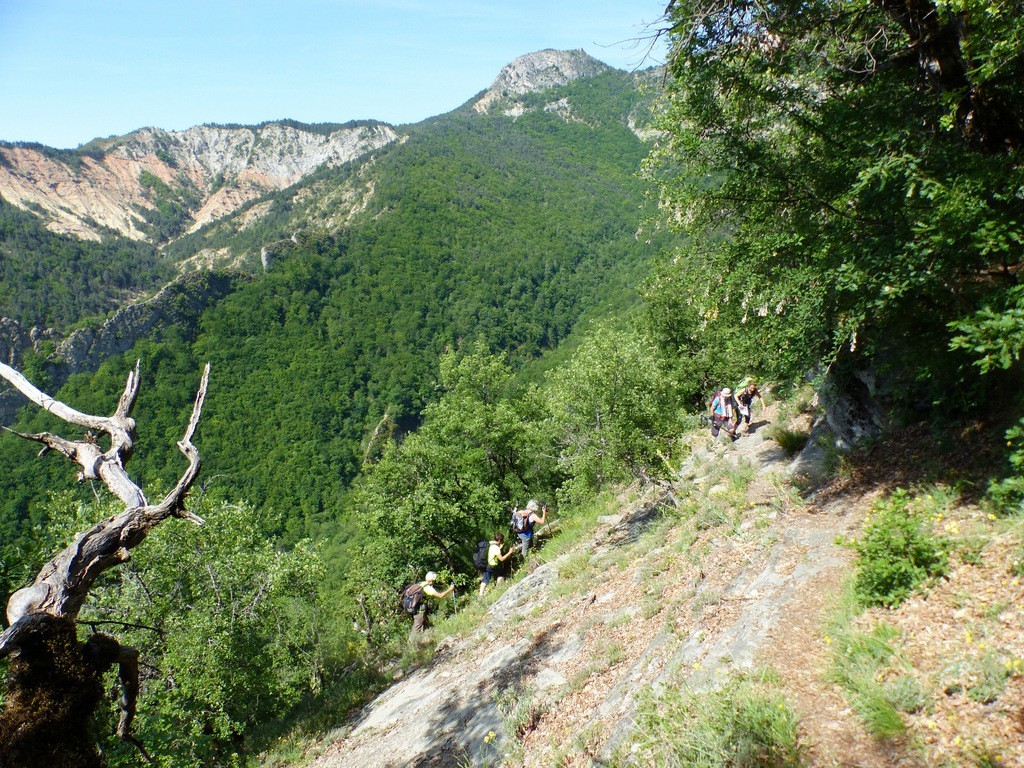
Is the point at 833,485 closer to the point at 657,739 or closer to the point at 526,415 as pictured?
the point at 657,739

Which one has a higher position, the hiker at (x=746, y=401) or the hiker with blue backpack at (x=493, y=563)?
the hiker at (x=746, y=401)

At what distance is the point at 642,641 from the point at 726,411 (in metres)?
8.82

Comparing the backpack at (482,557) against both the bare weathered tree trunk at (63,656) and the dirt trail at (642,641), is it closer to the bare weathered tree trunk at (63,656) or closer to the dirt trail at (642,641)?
the dirt trail at (642,641)

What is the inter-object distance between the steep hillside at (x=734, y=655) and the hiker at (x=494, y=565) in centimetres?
278

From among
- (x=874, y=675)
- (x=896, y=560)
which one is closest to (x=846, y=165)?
(x=896, y=560)

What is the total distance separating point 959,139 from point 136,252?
19591 centimetres

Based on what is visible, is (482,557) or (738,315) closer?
(738,315)

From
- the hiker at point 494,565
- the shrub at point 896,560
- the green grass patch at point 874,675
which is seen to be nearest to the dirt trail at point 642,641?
the green grass patch at point 874,675

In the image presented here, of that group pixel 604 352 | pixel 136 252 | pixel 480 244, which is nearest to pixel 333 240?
pixel 480 244

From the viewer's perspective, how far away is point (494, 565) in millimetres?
13727

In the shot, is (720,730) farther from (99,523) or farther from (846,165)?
(846,165)

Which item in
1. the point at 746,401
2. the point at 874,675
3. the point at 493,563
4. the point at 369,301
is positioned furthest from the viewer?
the point at 369,301

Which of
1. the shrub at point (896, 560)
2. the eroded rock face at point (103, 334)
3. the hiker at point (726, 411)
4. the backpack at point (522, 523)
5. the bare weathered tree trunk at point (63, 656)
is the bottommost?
the backpack at point (522, 523)

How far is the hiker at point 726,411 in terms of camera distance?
1403 cm
